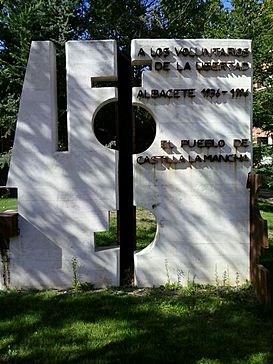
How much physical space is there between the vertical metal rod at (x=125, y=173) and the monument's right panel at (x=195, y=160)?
0.78ft

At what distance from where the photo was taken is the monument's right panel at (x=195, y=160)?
22.1 ft

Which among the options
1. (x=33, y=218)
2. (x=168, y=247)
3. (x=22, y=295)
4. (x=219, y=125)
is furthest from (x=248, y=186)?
(x=22, y=295)

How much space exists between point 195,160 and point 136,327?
268 centimetres

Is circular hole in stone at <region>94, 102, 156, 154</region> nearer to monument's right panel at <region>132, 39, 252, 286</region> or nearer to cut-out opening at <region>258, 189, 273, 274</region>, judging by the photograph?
cut-out opening at <region>258, 189, 273, 274</region>

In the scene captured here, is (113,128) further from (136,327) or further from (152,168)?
(136,327)

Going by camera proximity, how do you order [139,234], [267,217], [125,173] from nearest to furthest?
[125,173] < [139,234] < [267,217]

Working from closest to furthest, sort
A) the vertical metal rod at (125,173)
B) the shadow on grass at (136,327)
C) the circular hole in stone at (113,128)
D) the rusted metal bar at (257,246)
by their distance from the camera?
the shadow on grass at (136,327)
the rusted metal bar at (257,246)
the vertical metal rod at (125,173)
the circular hole in stone at (113,128)

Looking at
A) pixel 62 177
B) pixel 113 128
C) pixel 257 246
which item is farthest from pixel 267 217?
pixel 62 177

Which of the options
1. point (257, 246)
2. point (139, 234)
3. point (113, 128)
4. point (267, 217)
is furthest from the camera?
point (267, 217)

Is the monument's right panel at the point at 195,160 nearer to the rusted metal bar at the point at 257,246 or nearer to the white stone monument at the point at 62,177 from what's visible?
the rusted metal bar at the point at 257,246

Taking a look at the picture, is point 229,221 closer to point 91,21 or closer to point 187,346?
point 187,346

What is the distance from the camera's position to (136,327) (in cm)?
525

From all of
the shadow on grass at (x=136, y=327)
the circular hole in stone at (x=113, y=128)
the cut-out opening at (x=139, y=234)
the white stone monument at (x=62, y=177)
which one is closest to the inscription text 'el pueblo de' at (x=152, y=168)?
the white stone monument at (x=62, y=177)

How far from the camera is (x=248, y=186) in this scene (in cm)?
677
